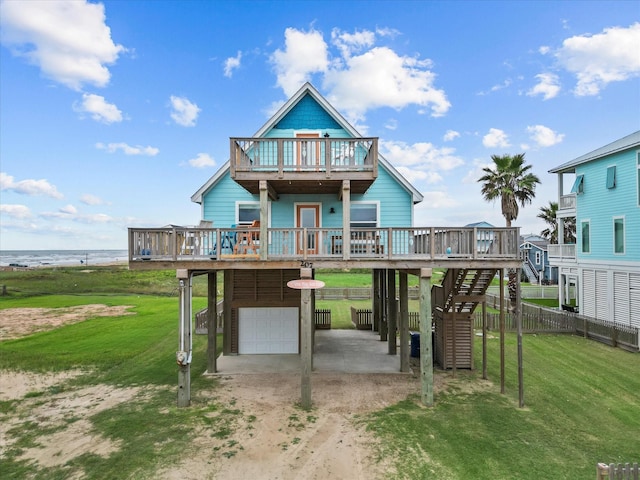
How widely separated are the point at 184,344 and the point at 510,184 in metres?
21.1

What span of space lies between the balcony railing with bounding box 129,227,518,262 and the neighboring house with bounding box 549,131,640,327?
42.3 ft

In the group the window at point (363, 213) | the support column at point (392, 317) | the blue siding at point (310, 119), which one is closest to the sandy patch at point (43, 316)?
the blue siding at point (310, 119)

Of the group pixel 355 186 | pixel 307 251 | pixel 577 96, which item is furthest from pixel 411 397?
pixel 577 96

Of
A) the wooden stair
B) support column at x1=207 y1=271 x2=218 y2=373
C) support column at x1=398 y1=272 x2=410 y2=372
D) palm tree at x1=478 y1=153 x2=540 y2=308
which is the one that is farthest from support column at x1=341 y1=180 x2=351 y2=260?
palm tree at x1=478 y1=153 x2=540 y2=308

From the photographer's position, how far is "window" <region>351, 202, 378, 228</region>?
1457 centimetres

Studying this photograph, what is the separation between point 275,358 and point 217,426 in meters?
6.34

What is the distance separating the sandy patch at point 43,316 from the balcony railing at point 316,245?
14.7 m

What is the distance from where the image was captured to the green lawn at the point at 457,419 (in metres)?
6.79

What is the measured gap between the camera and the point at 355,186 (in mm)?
12578

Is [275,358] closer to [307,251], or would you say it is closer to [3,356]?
[307,251]

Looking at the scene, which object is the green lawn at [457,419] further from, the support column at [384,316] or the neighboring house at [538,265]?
the neighboring house at [538,265]

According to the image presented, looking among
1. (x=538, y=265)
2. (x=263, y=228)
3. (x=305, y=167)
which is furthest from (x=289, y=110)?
(x=538, y=265)

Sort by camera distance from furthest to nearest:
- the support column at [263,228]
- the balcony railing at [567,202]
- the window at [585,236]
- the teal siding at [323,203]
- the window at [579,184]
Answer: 1. the balcony railing at [567,202]
2. the window at [579,184]
3. the window at [585,236]
4. the teal siding at [323,203]
5. the support column at [263,228]

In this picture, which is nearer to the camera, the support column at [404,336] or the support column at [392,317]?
the support column at [404,336]
